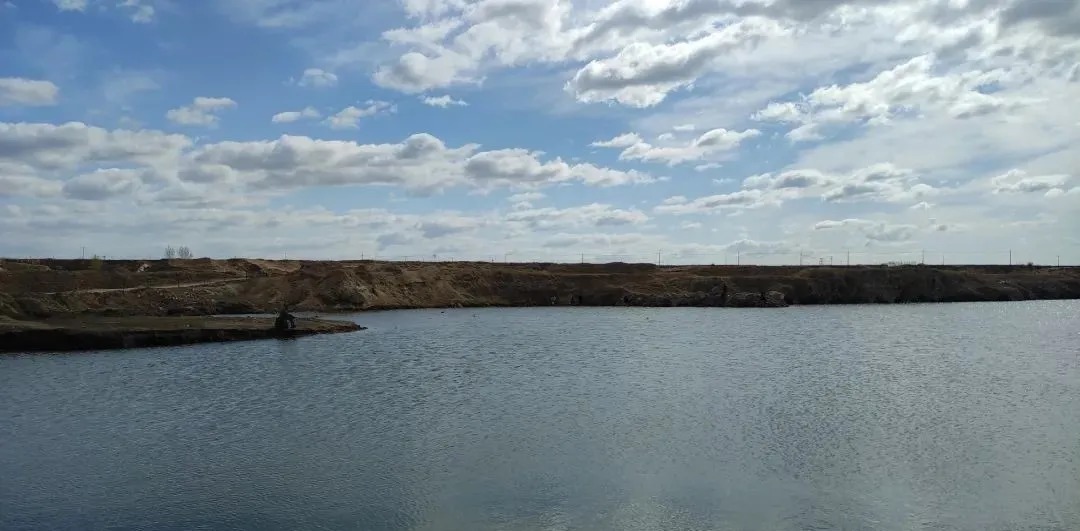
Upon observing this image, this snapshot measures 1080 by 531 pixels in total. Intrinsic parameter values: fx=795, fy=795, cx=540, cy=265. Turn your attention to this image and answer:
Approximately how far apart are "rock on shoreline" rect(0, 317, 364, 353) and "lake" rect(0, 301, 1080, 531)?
3014 mm

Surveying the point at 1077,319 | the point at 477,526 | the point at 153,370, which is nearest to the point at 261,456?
the point at 477,526

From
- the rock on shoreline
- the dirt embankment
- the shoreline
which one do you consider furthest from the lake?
the dirt embankment

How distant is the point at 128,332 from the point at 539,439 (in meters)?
34.2

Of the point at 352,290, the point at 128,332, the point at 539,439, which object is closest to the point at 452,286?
the point at 352,290

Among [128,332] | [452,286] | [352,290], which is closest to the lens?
[128,332]

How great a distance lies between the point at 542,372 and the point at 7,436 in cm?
2048

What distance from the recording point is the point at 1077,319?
244 ft

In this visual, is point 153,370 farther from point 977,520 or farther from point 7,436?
point 977,520

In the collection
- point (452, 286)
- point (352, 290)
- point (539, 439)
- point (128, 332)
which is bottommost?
point (539, 439)

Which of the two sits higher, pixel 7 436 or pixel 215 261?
pixel 215 261

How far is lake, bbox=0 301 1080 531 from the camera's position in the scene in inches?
639

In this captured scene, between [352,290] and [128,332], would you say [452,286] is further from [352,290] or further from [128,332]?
[128,332]

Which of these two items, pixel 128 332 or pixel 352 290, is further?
pixel 352 290

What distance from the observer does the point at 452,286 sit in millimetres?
92938
